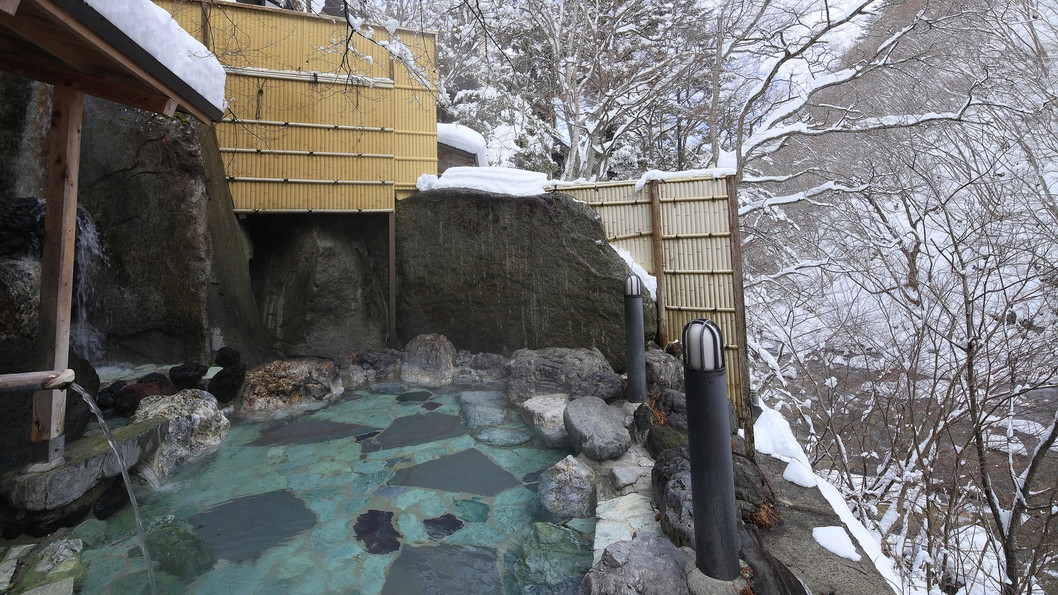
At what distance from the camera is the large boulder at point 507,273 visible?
639cm

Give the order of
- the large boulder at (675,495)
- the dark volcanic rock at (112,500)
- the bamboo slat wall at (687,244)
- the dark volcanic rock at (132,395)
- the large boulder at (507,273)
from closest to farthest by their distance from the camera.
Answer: the large boulder at (675,495)
the dark volcanic rock at (112,500)
the dark volcanic rock at (132,395)
the bamboo slat wall at (687,244)
the large boulder at (507,273)

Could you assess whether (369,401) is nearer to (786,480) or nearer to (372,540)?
(372,540)

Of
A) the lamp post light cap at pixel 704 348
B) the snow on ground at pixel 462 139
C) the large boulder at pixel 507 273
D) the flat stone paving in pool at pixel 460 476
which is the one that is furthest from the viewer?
the snow on ground at pixel 462 139

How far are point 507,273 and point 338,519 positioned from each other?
4210 millimetres

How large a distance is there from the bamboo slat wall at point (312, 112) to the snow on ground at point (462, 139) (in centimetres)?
248

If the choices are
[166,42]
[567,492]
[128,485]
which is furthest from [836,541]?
[166,42]

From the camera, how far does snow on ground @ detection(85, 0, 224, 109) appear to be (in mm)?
2596

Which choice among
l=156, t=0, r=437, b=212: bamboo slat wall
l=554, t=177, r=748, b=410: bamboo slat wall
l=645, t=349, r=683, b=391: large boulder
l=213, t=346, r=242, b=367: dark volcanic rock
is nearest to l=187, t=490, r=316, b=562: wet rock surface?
l=213, t=346, r=242, b=367: dark volcanic rock

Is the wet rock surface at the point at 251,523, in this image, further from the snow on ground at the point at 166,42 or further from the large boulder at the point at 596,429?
the snow on ground at the point at 166,42

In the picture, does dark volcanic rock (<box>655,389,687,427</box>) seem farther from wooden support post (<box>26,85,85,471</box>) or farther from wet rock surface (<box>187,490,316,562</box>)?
wooden support post (<box>26,85,85,471</box>)

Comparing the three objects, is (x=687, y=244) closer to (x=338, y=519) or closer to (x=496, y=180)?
(x=496, y=180)

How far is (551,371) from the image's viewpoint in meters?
5.85

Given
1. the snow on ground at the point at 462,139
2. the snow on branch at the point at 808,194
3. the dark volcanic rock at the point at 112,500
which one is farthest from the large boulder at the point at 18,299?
Result: the snow on branch at the point at 808,194

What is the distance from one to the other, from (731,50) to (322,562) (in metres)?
11.5
